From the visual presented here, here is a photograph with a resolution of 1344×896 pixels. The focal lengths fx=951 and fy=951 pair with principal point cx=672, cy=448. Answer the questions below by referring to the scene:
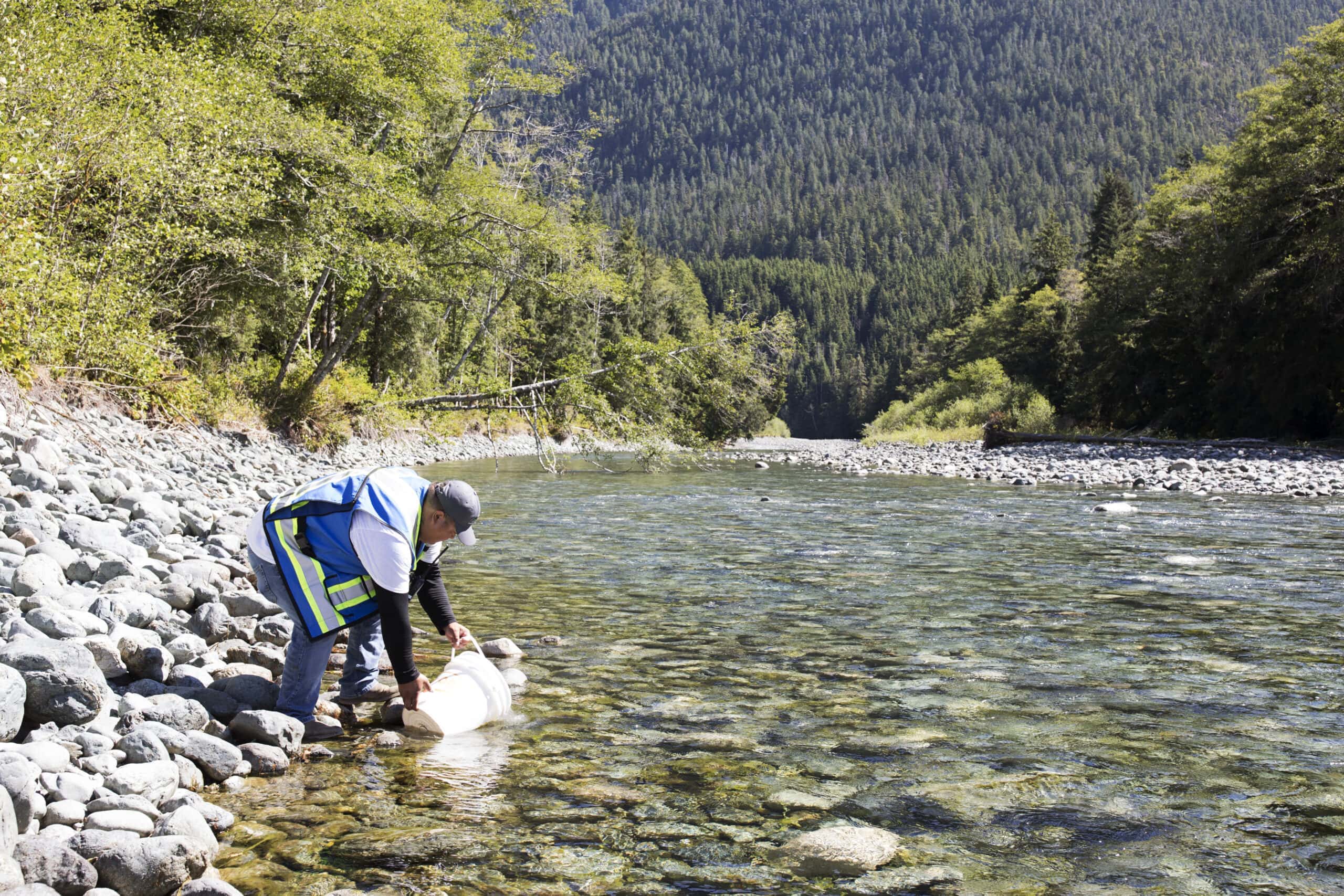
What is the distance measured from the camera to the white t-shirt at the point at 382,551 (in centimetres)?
436

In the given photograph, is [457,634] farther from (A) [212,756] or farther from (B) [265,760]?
(A) [212,756]

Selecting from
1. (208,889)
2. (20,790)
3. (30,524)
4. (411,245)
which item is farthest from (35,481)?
(411,245)

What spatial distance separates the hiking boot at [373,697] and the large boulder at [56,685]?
148 cm

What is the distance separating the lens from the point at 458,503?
175 inches

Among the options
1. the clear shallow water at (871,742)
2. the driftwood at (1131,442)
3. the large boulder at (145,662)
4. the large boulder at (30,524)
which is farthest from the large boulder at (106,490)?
the driftwood at (1131,442)

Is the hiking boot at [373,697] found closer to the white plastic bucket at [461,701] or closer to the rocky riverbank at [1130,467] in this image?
the white plastic bucket at [461,701]

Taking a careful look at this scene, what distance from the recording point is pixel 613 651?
6.43 m

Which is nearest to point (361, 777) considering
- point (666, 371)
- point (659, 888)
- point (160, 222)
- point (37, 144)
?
point (659, 888)

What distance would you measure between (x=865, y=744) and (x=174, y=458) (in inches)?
486

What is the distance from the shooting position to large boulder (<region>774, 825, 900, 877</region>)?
3.34 m

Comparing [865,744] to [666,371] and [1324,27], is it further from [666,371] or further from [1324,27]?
[1324,27]

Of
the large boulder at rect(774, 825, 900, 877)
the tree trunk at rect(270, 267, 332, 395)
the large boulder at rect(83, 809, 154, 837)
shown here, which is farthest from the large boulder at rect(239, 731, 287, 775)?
the tree trunk at rect(270, 267, 332, 395)

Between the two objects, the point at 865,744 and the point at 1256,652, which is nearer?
the point at 865,744

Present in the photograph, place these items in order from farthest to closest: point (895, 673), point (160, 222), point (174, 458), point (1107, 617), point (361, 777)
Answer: point (174, 458) < point (160, 222) < point (1107, 617) < point (895, 673) < point (361, 777)
